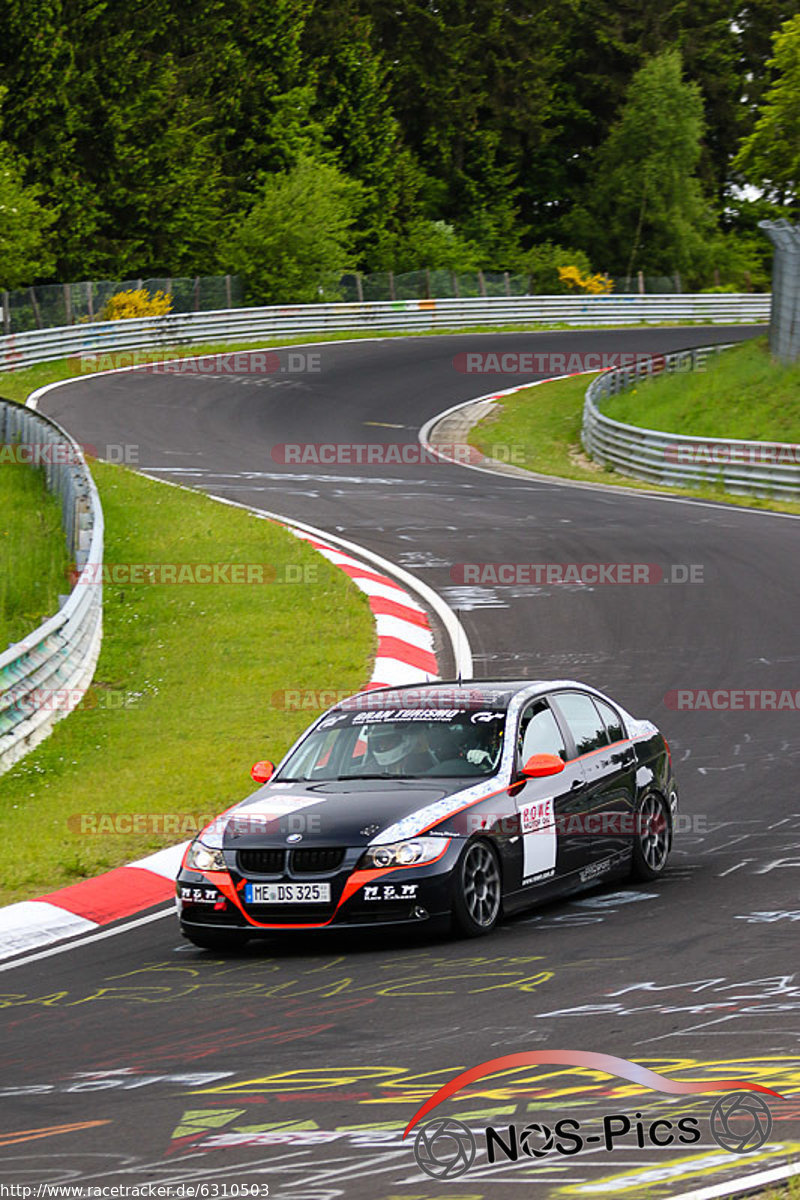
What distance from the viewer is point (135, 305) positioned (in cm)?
5116

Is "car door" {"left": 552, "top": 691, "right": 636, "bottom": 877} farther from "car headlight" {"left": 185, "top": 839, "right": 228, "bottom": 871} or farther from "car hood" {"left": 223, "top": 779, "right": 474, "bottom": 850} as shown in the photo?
"car headlight" {"left": 185, "top": 839, "right": 228, "bottom": 871}

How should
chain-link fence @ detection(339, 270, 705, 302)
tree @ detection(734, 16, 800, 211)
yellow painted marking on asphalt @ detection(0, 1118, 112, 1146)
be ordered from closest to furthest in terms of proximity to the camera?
yellow painted marking on asphalt @ detection(0, 1118, 112, 1146) → tree @ detection(734, 16, 800, 211) → chain-link fence @ detection(339, 270, 705, 302)

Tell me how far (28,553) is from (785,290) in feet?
69.0

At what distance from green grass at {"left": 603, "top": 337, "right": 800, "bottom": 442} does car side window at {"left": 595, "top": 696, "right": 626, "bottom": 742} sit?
23.7m

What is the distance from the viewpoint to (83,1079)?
21.5 ft

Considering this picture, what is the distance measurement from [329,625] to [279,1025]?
39.1 feet

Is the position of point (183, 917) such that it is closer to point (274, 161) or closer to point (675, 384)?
point (675, 384)

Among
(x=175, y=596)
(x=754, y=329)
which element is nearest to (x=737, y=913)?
(x=175, y=596)

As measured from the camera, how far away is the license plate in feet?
28.5
